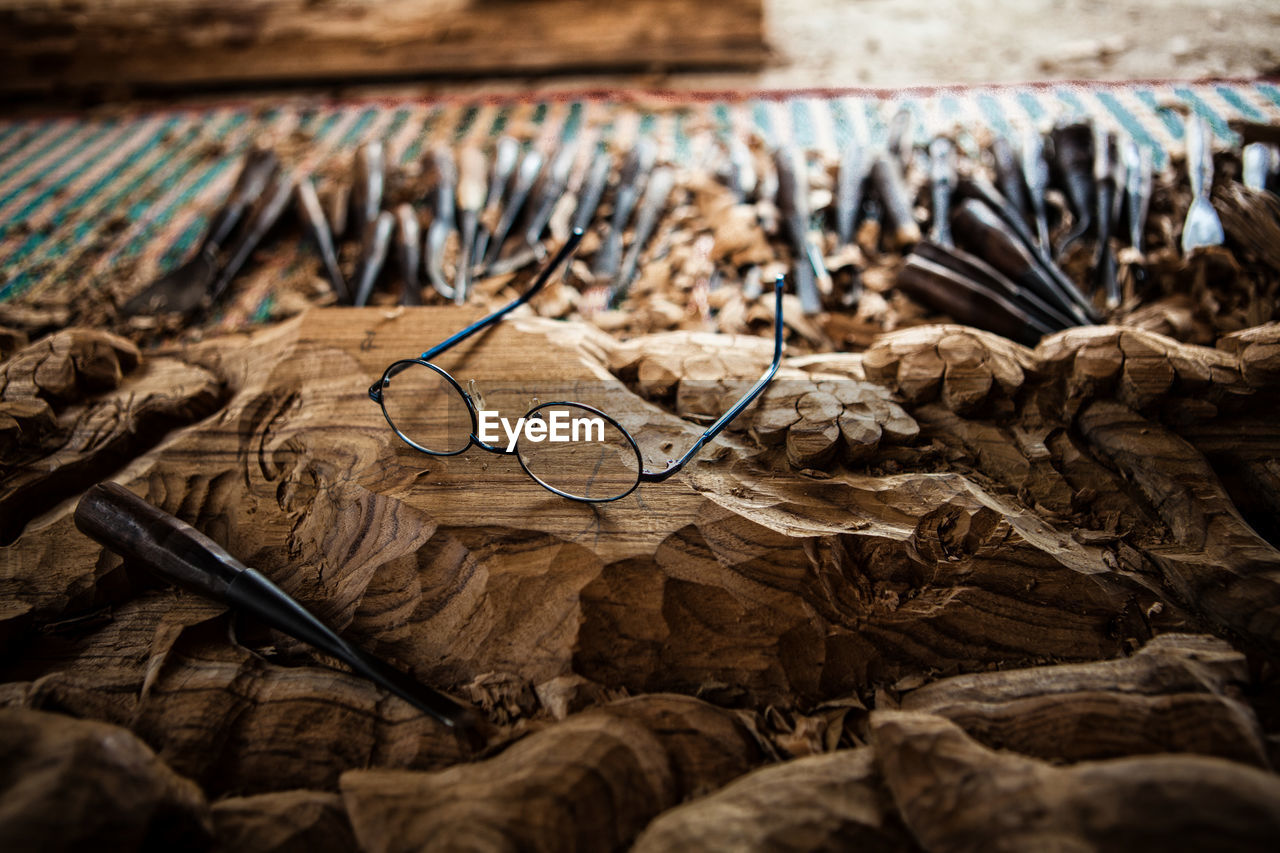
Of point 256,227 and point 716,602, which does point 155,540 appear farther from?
point 256,227

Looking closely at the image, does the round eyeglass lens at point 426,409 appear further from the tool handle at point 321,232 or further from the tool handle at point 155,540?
the tool handle at point 321,232

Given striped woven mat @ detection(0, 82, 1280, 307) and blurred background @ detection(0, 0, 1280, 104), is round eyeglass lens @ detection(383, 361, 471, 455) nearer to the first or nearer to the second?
striped woven mat @ detection(0, 82, 1280, 307)

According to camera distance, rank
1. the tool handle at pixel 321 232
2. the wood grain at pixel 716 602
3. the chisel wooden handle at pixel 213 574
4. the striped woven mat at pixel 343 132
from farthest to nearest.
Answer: the striped woven mat at pixel 343 132 < the tool handle at pixel 321 232 < the chisel wooden handle at pixel 213 574 < the wood grain at pixel 716 602

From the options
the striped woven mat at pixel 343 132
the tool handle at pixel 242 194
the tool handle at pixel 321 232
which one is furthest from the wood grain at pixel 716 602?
the striped woven mat at pixel 343 132

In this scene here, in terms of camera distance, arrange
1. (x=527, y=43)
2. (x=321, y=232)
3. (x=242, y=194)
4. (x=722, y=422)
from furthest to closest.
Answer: (x=527, y=43)
(x=242, y=194)
(x=321, y=232)
(x=722, y=422)

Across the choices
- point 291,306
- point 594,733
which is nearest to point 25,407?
point 291,306

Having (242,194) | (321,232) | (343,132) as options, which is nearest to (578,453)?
(321,232)

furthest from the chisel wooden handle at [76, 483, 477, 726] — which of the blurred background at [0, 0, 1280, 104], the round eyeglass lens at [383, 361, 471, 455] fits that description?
the blurred background at [0, 0, 1280, 104]
